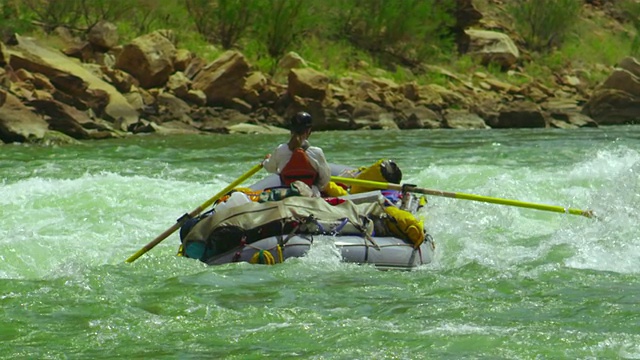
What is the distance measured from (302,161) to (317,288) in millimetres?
1911

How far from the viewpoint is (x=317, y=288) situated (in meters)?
6.16

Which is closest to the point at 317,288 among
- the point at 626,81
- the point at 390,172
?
the point at 390,172

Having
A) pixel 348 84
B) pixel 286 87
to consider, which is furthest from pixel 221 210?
pixel 348 84

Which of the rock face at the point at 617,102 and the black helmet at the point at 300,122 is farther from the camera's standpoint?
the rock face at the point at 617,102

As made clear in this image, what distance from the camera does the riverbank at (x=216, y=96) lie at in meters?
18.6

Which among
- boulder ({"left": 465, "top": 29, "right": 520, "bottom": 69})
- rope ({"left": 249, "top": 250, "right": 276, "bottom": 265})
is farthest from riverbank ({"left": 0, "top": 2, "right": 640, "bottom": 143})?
rope ({"left": 249, "top": 250, "right": 276, "bottom": 265})

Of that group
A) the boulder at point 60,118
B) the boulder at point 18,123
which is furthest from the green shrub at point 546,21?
the boulder at point 18,123

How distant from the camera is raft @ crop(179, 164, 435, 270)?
685cm

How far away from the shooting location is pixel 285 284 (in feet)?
20.5

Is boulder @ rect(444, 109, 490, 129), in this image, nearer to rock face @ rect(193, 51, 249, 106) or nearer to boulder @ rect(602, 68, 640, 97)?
boulder @ rect(602, 68, 640, 97)

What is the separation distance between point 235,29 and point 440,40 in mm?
7181

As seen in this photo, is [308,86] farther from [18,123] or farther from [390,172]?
[390,172]

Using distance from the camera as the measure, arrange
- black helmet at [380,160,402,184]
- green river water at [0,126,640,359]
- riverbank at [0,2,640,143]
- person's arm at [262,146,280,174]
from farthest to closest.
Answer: riverbank at [0,2,640,143]
black helmet at [380,160,402,184]
person's arm at [262,146,280,174]
green river water at [0,126,640,359]

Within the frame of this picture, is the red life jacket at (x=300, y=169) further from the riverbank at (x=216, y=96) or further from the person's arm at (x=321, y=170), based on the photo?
the riverbank at (x=216, y=96)
